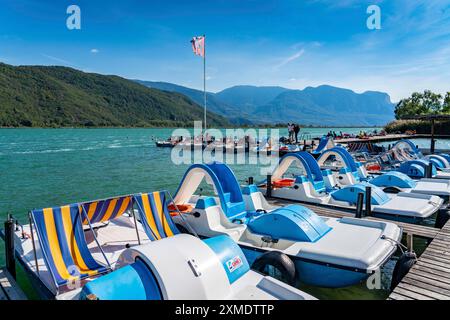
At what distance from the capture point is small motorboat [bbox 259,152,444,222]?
10633 mm

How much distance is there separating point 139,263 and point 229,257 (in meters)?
1.55

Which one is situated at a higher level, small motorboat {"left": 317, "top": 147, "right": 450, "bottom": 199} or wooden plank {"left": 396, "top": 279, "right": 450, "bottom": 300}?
small motorboat {"left": 317, "top": 147, "right": 450, "bottom": 199}

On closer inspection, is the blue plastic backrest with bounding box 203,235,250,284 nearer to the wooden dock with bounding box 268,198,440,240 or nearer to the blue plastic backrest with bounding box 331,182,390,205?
the wooden dock with bounding box 268,198,440,240

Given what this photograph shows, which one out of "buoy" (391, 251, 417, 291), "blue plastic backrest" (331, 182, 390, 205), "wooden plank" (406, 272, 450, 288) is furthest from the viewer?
"blue plastic backrest" (331, 182, 390, 205)

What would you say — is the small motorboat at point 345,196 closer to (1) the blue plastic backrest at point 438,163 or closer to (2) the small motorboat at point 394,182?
(2) the small motorboat at point 394,182

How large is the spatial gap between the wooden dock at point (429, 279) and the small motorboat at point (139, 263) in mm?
2163

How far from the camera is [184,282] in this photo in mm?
4000

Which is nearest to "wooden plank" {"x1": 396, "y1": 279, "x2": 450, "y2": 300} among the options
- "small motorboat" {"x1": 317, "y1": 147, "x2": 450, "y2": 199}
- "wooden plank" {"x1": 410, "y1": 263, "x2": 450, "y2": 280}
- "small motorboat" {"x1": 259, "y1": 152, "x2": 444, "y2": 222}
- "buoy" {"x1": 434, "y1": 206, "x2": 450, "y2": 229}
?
"wooden plank" {"x1": 410, "y1": 263, "x2": 450, "y2": 280}

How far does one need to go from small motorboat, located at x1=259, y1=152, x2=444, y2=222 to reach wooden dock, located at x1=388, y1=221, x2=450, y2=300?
326 centimetres

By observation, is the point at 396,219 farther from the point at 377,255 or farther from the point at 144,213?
the point at 144,213

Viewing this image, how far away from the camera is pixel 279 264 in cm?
656

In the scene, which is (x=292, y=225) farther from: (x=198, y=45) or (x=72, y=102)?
(x=72, y=102)

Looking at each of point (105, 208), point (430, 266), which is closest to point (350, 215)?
point (430, 266)
